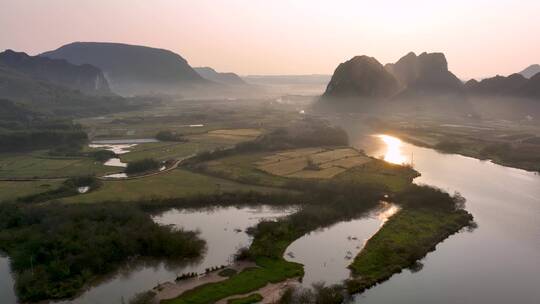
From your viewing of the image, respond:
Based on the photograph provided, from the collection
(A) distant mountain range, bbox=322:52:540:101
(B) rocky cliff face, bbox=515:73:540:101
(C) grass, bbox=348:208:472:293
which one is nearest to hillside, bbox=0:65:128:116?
(A) distant mountain range, bbox=322:52:540:101

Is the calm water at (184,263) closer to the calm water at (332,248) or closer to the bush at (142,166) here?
the calm water at (332,248)

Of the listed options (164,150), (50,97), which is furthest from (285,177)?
(50,97)

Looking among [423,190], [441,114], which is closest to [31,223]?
[423,190]

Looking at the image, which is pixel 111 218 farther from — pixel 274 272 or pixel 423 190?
pixel 423 190

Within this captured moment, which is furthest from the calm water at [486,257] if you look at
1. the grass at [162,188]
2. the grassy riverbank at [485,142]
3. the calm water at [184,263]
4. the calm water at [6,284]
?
the calm water at [6,284]

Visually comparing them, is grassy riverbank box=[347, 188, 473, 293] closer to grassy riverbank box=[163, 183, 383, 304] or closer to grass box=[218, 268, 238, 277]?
grassy riverbank box=[163, 183, 383, 304]
